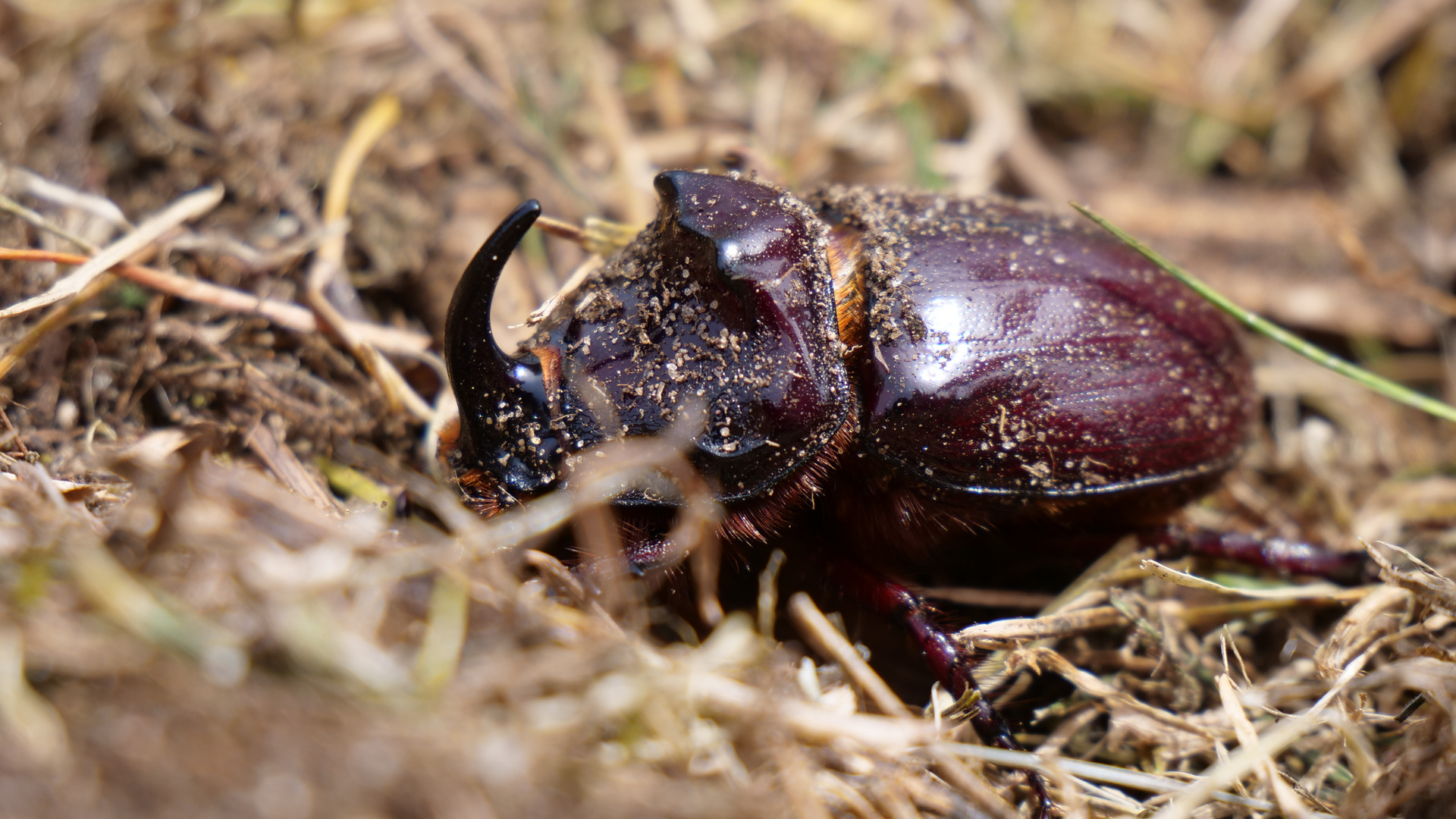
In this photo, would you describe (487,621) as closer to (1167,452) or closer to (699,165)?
(1167,452)

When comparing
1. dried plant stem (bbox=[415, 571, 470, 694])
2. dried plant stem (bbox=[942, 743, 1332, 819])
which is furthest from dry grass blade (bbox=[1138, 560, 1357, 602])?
dried plant stem (bbox=[415, 571, 470, 694])

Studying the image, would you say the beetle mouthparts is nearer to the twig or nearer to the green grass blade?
the twig

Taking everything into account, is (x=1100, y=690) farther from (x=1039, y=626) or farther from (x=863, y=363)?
(x=863, y=363)

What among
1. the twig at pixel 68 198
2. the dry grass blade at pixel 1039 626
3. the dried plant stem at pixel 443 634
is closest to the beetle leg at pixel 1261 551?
the dry grass blade at pixel 1039 626

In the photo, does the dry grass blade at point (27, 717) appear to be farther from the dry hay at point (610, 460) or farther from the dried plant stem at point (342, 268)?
the dried plant stem at point (342, 268)

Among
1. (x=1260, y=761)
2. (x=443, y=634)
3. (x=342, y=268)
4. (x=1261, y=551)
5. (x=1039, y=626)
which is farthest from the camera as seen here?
(x=342, y=268)

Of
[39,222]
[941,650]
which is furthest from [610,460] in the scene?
[39,222]

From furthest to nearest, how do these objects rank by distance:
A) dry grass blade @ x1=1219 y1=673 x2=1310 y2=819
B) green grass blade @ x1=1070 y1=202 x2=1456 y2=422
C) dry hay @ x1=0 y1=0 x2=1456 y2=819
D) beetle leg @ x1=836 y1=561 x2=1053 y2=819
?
green grass blade @ x1=1070 y1=202 x2=1456 y2=422, beetle leg @ x1=836 y1=561 x2=1053 y2=819, dry grass blade @ x1=1219 y1=673 x2=1310 y2=819, dry hay @ x1=0 y1=0 x2=1456 y2=819
